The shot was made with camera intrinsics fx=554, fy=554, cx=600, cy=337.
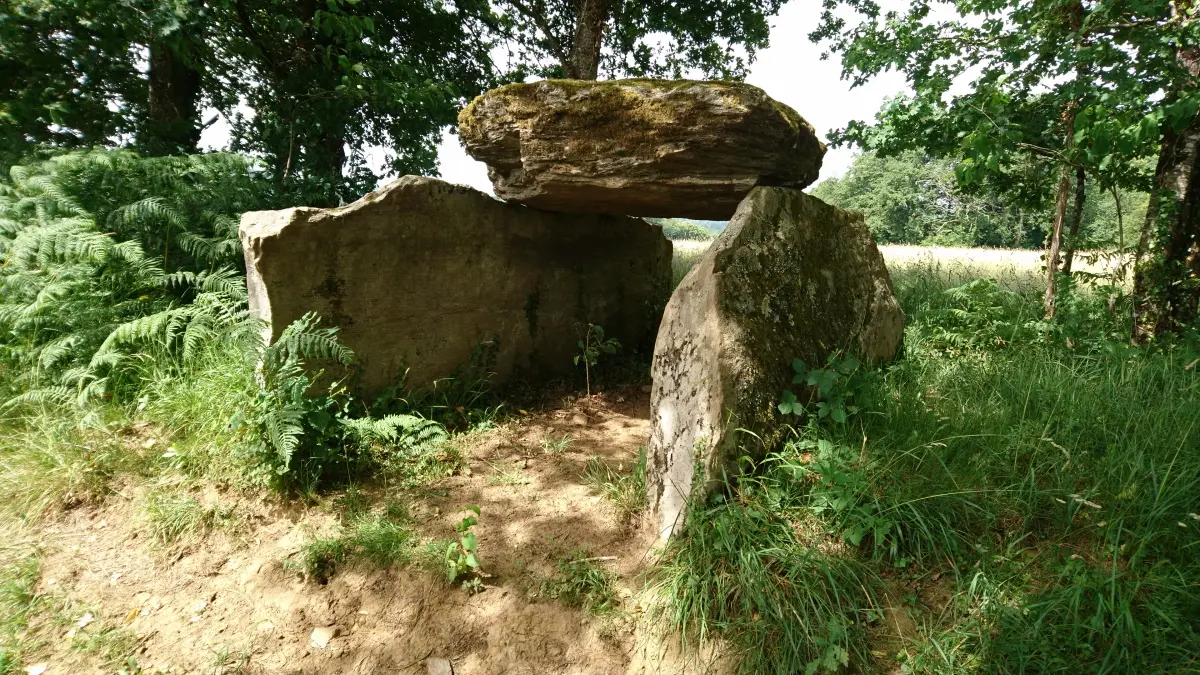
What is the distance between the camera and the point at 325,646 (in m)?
2.34

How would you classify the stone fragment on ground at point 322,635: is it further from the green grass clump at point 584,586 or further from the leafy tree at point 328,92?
the leafy tree at point 328,92

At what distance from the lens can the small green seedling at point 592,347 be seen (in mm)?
4594

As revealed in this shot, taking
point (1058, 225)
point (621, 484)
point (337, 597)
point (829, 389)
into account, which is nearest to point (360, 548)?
point (337, 597)

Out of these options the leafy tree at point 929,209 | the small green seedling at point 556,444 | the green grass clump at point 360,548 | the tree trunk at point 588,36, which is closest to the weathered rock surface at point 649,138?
the small green seedling at point 556,444

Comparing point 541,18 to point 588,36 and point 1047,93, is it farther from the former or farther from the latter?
point 1047,93

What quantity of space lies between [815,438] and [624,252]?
2.88 meters

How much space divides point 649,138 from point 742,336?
1532 millimetres

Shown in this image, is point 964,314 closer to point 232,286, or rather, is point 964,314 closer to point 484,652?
point 484,652


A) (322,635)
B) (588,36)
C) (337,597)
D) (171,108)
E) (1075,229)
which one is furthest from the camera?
(588,36)

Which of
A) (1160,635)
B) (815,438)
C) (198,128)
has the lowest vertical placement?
(1160,635)

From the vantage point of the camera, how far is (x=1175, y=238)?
12.0 feet

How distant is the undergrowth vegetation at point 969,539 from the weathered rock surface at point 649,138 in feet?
5.20

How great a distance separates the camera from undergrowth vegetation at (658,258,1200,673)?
1863 millimetres

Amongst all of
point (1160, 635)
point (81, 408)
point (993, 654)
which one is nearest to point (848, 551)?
point (993, 654)
